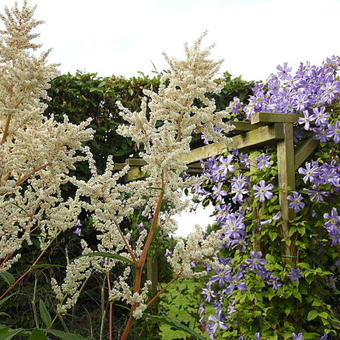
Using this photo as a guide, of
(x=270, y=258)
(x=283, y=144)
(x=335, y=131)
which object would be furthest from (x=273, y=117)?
(x=270, y=258)

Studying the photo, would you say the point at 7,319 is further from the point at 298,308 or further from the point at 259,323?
the point at 298,308

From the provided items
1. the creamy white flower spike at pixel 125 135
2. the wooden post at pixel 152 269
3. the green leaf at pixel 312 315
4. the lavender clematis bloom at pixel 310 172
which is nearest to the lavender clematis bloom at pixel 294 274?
the green leaf at pixel 312 315

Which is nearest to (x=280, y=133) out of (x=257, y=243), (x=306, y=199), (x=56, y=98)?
(x=306, y=199)

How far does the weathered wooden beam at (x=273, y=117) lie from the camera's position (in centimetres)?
353

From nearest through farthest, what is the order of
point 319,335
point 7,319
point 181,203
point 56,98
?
1. point 181,203
2. point 319,335
3. point 7,319
4. point 56,98

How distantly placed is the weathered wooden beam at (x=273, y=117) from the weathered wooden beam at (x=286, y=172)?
4 centimetres

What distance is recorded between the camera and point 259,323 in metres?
3.62

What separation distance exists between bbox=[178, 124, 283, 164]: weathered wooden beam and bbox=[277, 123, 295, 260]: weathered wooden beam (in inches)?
2.4

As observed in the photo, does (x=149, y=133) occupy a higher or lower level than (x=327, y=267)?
higher

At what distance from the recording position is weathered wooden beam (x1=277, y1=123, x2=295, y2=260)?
140 inches

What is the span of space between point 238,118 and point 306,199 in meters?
1.29

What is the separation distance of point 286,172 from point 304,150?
0.25 meters

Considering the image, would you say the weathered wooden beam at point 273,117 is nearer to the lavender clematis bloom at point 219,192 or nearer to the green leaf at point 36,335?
the lavender clematis bloom at point 219,192

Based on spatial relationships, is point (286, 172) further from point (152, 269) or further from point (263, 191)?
point (152, 269)
